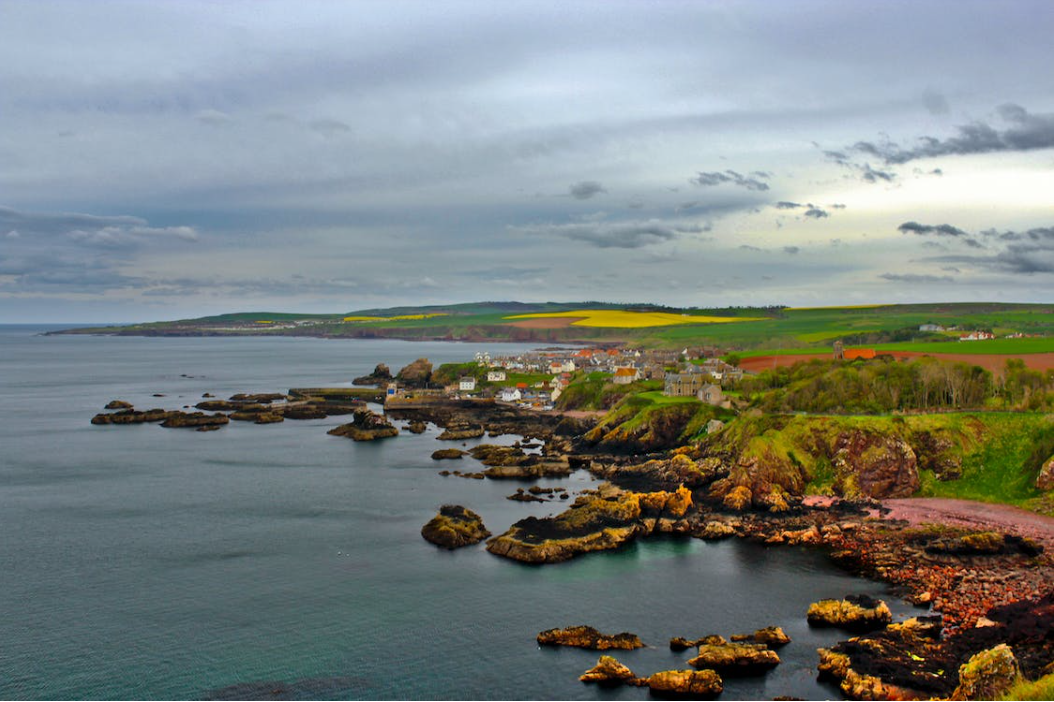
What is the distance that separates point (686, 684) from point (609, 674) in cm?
301

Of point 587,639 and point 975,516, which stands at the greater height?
point 975,516

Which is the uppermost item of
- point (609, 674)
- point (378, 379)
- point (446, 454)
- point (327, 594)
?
point (378, 379)

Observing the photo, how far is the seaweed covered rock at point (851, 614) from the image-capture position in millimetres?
32562

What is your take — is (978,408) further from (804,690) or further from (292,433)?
(292,433)

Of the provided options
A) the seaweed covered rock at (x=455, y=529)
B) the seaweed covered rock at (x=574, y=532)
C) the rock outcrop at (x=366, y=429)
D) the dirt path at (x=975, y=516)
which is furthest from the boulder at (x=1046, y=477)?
the rock outcrop at (x=366, y=429)

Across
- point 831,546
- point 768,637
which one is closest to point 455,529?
point 768,637

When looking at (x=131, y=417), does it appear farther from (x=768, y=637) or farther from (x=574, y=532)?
(x=768, y=637)

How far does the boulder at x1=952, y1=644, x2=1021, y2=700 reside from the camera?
24.0 meters

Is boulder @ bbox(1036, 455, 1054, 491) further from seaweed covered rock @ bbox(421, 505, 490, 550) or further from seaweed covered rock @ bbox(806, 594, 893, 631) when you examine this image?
seaweed covered rock @ bbox(421, 505, 490, 550)

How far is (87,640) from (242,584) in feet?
26.8

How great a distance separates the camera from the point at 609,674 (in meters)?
28.4

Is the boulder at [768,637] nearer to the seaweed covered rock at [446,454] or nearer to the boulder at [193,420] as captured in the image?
the seaweed covered rock at [446,454]

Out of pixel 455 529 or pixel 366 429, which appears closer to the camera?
pixel 455 529

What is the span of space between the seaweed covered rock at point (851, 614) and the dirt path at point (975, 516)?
15476 millimetres
